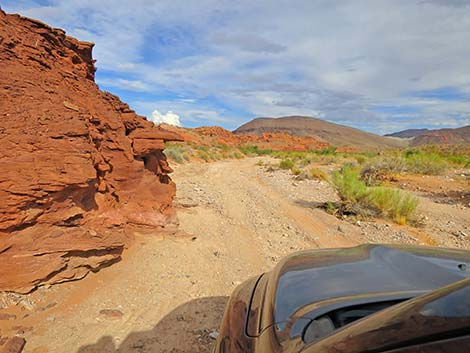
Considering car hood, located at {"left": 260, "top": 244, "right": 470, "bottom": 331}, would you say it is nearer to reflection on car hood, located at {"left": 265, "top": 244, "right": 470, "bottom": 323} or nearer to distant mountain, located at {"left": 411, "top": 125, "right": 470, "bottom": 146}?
reflection on car hood, located at {"left": 265, "top": 244, "right": 470, "bottom": 323}

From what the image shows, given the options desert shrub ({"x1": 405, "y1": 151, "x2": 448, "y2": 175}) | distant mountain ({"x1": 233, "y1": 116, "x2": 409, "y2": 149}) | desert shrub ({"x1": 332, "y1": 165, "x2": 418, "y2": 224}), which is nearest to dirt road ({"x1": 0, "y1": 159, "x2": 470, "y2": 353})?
desert shrub ({"x1": 332, "y1": 165, "x2": 418, "y2": 224})

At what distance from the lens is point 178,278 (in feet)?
15.5

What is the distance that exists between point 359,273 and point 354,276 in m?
0.07

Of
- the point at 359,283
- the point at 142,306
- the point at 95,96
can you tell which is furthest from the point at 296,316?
the point at 95,96

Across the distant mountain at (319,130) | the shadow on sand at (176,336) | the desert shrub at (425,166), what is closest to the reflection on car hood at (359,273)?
the shadow on sand at (176,336)

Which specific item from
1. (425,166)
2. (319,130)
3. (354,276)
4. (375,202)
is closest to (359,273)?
(354,276)

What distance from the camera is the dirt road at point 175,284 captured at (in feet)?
11.0

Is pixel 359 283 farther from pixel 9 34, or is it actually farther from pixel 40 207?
pixel 9 34

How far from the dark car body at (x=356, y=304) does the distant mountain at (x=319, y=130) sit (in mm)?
131442

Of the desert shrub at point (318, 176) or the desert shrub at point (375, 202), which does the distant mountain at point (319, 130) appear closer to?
the desert shrub at point (318, 176)

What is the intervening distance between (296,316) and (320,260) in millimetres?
749

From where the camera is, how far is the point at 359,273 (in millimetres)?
A: 1936

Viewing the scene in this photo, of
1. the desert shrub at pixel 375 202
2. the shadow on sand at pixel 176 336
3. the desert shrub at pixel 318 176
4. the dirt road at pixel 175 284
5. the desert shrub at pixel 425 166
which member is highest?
the desert shrub at pixel 425 166

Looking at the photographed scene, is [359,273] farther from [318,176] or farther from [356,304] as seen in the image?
[318,176]
